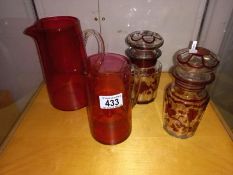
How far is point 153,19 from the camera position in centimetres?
63

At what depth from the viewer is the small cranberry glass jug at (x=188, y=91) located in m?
0.43

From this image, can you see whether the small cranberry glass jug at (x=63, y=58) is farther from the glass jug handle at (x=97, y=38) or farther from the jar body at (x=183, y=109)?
the jar body at (x=183, y=109)

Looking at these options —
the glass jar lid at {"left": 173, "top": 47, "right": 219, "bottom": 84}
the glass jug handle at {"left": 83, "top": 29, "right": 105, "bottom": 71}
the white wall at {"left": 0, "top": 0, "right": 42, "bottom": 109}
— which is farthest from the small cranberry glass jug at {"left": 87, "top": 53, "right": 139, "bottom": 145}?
the white wall at {"left": 0, "top": 0, "right": 42, "bottom": 109}

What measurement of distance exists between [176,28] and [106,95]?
14.2 inches

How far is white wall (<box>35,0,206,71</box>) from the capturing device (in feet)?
1.97

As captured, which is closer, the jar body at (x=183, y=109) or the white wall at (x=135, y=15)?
the jar body at (x=183, y=109)

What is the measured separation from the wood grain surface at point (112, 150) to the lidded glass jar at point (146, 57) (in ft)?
0.24

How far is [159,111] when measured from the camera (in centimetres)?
59

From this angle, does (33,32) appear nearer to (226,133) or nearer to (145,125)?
(145,125)

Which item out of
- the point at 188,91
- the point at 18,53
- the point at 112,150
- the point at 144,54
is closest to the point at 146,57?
the point at 144,54

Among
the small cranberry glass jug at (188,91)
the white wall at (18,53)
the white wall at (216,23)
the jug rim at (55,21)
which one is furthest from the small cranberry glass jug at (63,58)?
the white wall at (216,23)

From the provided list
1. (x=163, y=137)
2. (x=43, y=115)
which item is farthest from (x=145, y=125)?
(x=43, y=115)

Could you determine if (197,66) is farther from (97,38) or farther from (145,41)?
(97,38)

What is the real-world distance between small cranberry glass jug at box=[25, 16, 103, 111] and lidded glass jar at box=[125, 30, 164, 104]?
0.14 m
